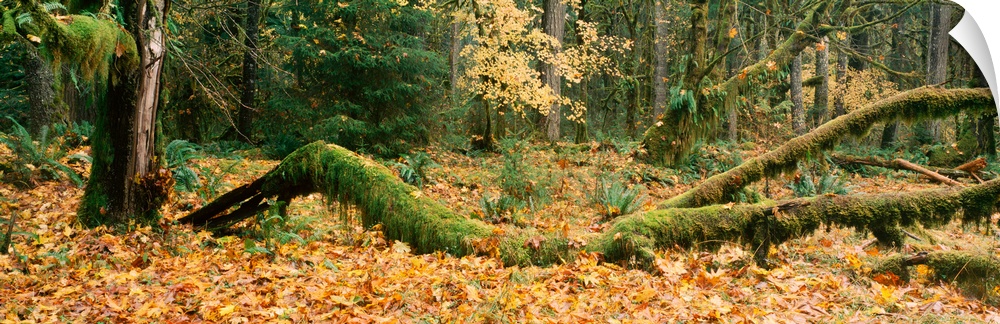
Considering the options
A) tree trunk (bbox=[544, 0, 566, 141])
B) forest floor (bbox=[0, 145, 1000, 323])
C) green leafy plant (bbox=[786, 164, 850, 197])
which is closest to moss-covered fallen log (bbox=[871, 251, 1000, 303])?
forest floor (bbox=[0, 145, 1000, 323])

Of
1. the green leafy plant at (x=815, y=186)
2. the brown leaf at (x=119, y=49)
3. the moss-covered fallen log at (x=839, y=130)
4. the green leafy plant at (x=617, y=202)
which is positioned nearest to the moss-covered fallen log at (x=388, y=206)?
the brown leaf at (x=119, y=49)

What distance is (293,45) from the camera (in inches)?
483

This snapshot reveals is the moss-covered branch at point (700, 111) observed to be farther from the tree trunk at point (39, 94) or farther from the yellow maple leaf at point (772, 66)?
the tree trunk at point (39, 94)

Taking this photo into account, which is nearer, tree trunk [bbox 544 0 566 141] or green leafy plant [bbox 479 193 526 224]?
green leafy plant [bbox 479 193 526 224]

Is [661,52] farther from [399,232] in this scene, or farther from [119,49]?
[119,49]

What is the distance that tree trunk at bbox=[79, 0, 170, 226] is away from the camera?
5570mm

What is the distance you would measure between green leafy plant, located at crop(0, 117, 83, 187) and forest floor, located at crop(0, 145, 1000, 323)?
0.89 ft

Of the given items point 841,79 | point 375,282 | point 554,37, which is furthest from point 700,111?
point 841,79

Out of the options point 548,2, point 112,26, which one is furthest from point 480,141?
point 112,26

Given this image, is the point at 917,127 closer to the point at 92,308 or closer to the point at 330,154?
the point at 330,154

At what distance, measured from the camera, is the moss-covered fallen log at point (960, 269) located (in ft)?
17.0

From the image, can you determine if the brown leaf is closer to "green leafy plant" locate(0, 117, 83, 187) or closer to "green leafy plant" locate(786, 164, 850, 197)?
"green leafy plant" locate(0, 117, 83, 187)

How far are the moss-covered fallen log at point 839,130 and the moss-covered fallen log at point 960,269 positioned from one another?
2.14 meters

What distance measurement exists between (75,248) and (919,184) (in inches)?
630
